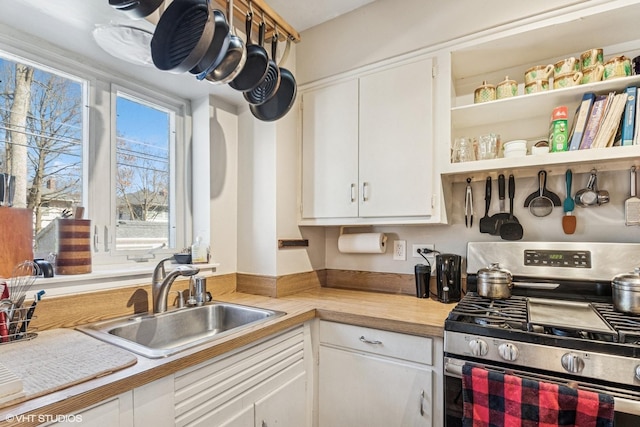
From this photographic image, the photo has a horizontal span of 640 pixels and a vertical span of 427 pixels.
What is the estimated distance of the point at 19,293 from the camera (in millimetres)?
1148

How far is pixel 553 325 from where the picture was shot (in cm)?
114

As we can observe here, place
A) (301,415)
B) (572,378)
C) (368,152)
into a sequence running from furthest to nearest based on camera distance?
(368,152), (301,415), (572,378)

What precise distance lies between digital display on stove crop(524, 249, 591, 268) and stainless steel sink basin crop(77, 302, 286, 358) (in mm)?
1221

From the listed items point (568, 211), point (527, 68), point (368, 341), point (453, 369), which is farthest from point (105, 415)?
point (527, 68)

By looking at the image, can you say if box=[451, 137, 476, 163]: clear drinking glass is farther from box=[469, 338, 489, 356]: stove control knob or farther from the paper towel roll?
box=[469, 338, 489, 356]: stove control knob

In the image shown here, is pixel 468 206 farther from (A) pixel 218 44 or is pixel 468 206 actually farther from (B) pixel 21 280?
(B) pixel 21 280

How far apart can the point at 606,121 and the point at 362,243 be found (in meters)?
1.26

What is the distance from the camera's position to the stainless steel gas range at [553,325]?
1.01 metres

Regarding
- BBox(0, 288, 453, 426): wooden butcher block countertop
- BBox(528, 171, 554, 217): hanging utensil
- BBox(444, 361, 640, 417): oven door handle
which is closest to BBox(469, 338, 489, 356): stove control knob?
BBox(0, 288, 453, 426): wooden butcher block countertop

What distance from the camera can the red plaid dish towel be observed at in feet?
3.10

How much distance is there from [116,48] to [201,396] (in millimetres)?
1373

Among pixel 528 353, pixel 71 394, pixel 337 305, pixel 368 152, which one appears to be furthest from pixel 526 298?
pixel 71 394

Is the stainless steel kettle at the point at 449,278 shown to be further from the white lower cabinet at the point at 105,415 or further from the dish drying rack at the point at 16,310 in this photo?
the dish drying rack at the point at 16,310

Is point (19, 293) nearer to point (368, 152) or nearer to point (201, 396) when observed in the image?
point (201, 396)
